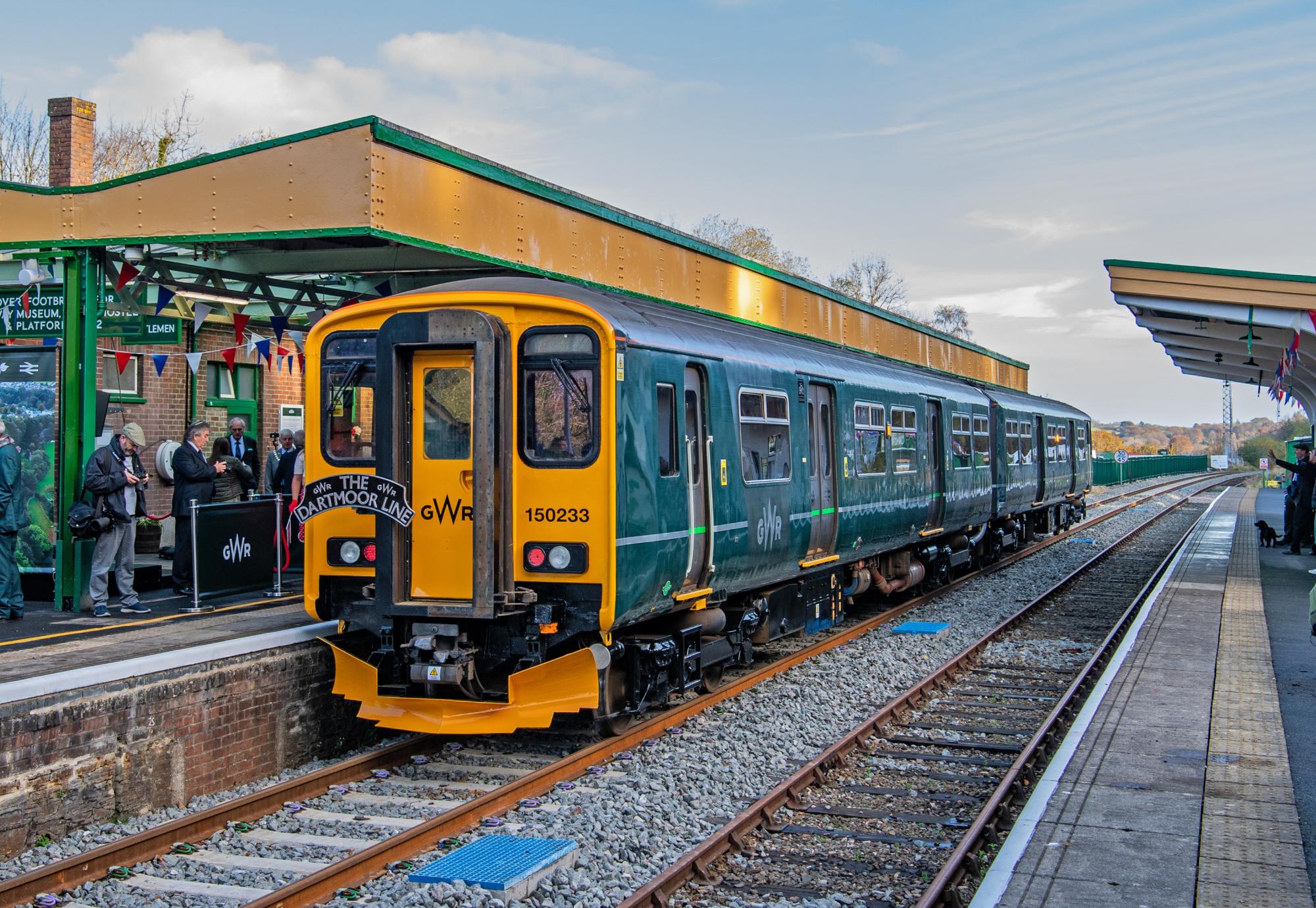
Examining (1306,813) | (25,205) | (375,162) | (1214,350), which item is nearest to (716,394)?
(375,162)

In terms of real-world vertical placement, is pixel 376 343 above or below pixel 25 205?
below

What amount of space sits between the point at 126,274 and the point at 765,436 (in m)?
Result: 5.57

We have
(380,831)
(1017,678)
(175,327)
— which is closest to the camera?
(380,831)

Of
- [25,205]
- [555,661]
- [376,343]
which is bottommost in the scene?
[555,661]

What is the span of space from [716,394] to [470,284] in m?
2.05

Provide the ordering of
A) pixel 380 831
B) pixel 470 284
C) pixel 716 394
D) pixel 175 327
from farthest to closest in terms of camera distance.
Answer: pixel 175 327 < pixel 716 394 < pixel 470 284 < pixel 380 831

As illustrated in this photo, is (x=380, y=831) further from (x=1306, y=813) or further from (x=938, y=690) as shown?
(x=938, y=690)

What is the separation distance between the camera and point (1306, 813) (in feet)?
20.9

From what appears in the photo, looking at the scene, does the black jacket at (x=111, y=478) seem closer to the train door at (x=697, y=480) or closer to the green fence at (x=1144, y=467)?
the train door at (x=697, y=480)

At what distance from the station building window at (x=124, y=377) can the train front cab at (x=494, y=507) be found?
10156mm

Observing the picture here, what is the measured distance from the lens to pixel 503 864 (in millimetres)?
5629

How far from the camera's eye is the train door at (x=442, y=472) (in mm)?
7469

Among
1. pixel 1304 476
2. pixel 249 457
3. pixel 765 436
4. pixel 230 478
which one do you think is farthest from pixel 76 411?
pixel 1304 476

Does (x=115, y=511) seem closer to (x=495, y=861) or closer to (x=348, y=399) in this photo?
(x=348, y=399)
